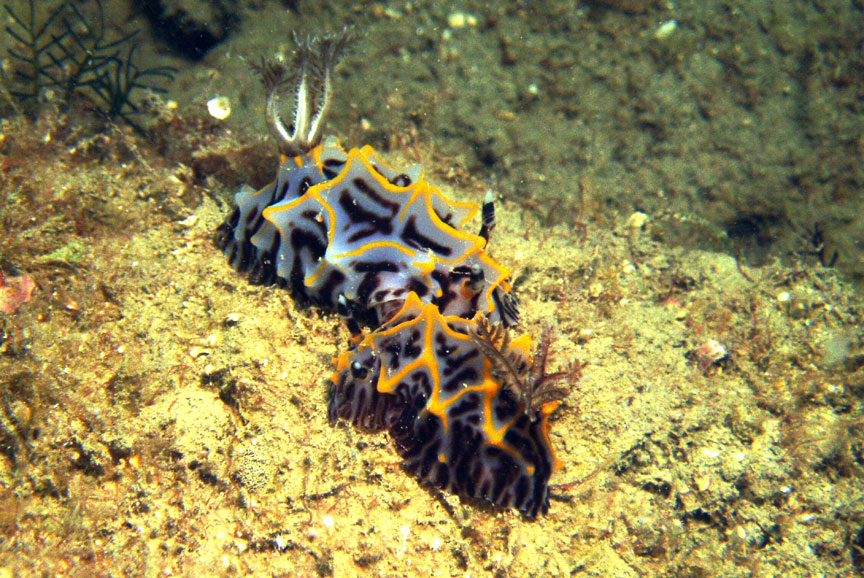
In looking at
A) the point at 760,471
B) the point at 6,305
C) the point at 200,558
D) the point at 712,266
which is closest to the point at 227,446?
the point at 200,558

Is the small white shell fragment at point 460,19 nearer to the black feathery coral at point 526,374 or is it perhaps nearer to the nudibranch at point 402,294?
the nudibranch at point 402,294

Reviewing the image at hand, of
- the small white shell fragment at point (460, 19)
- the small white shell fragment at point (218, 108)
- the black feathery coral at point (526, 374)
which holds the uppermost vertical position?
the small white shell fragment at point (460, 19)

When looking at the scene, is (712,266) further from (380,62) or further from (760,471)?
(380,62)

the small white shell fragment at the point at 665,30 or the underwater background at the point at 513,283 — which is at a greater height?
the small white shell fragment at the point at 665,30

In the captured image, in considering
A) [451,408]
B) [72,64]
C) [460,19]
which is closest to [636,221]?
[451,408]

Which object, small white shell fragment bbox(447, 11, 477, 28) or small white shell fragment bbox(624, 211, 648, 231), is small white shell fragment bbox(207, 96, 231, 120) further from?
small white shell fragment bbox(624, 211, 648, 231)

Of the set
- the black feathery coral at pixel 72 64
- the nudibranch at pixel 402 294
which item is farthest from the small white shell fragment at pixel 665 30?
the black feathery coral at pixel 72 64
